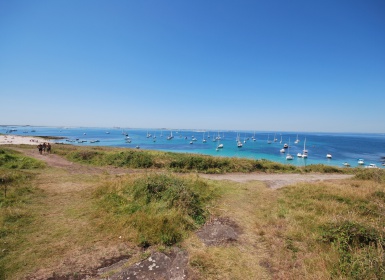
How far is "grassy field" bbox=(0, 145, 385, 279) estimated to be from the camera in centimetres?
573

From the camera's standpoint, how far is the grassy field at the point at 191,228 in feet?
18.8

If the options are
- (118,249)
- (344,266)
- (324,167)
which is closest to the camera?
(344,266)

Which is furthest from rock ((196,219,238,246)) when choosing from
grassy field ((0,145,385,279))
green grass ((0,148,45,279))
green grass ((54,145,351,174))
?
green grass ((54,145,351,174))

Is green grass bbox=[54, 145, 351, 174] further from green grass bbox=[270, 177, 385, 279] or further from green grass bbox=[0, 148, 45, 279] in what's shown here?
green grass bbox=[270, 177, 385, 279]

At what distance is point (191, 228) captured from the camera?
27.6 feet

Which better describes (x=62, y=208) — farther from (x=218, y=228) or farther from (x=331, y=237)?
(x=331, y=237)

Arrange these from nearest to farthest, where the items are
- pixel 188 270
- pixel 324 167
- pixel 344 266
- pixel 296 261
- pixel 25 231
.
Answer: pixel 344 266, pixel 188 270, pixel 296 261, pixel 25 231, pixel 324 167

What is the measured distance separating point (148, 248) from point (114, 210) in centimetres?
369

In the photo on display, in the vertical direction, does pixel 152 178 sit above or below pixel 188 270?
above

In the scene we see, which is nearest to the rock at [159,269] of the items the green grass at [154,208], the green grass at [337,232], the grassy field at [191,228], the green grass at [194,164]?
the grassy field at [191,228]

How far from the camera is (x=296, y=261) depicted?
6109 millimetres

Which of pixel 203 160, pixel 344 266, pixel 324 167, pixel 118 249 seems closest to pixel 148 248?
pixel 118 249

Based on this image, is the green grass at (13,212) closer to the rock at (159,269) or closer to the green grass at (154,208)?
the green grass at (154,208)

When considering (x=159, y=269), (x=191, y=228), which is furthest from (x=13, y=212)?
(x=191, y=228)
